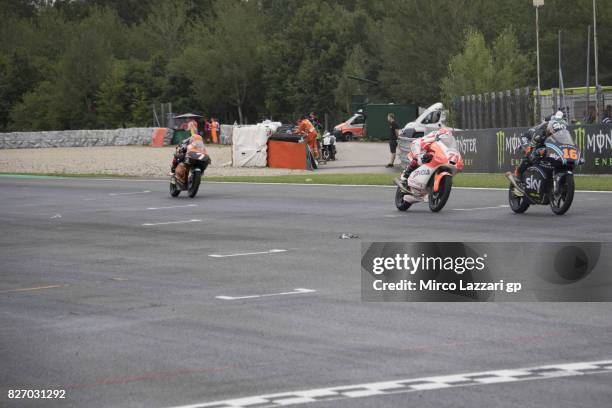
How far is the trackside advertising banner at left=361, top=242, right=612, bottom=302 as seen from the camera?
1052cm

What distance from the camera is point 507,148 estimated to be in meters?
30.5

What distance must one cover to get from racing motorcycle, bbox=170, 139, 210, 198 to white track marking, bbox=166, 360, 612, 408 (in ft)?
60.4


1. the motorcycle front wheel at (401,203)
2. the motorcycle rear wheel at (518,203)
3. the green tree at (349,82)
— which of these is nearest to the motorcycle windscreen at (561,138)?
the motorcycle rear wheel at (518,203)

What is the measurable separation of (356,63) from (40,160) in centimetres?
3359

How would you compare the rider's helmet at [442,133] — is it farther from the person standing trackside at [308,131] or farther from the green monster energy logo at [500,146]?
the person standing trackside at [308,131]

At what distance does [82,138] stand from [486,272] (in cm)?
6009

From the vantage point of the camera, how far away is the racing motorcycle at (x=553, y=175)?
59.3 feet

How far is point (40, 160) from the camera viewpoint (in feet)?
175

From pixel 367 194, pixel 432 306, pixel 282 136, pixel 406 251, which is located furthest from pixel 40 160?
pixel 432 306

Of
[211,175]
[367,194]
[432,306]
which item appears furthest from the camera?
[211,175]

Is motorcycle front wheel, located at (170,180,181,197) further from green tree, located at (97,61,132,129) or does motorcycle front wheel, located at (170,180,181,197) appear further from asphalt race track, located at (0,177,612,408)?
green tree, located at (97,61,132,129)

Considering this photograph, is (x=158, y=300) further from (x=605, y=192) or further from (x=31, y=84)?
(x=31, y=84)

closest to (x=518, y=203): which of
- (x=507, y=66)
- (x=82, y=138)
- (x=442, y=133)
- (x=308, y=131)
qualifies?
(x=442, y=133)

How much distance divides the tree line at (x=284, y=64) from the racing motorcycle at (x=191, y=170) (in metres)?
36.6
